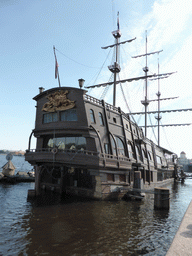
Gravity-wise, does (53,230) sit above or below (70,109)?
below

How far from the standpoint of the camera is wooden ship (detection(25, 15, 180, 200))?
62.8 feet

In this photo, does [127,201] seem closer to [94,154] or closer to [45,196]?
[94,154]

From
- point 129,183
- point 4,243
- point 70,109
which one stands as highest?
point 70,109

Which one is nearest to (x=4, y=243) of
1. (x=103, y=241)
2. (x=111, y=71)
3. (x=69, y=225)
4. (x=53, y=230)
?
(x=53, y=230)

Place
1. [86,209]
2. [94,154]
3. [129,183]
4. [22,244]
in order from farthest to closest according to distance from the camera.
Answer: [129,183] → [94,154] → [86,209] → [22,244]

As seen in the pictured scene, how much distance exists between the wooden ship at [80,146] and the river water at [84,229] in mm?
2846

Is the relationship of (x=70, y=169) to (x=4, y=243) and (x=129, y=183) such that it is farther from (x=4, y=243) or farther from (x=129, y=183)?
(x=4, y=243)

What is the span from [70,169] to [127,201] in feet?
23.5

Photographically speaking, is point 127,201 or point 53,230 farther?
point 127,201

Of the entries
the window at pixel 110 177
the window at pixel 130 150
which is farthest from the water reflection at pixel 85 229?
the window at pixel 130 150

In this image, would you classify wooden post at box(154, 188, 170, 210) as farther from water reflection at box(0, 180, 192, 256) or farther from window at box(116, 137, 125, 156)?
window at box(116, 137, 125, 156)

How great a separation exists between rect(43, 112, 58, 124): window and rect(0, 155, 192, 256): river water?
897 centimetres

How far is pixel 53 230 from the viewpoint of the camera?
1148 centimetres

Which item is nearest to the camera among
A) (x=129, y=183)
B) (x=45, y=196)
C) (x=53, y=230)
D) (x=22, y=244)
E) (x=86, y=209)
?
(x=22, y=244)
